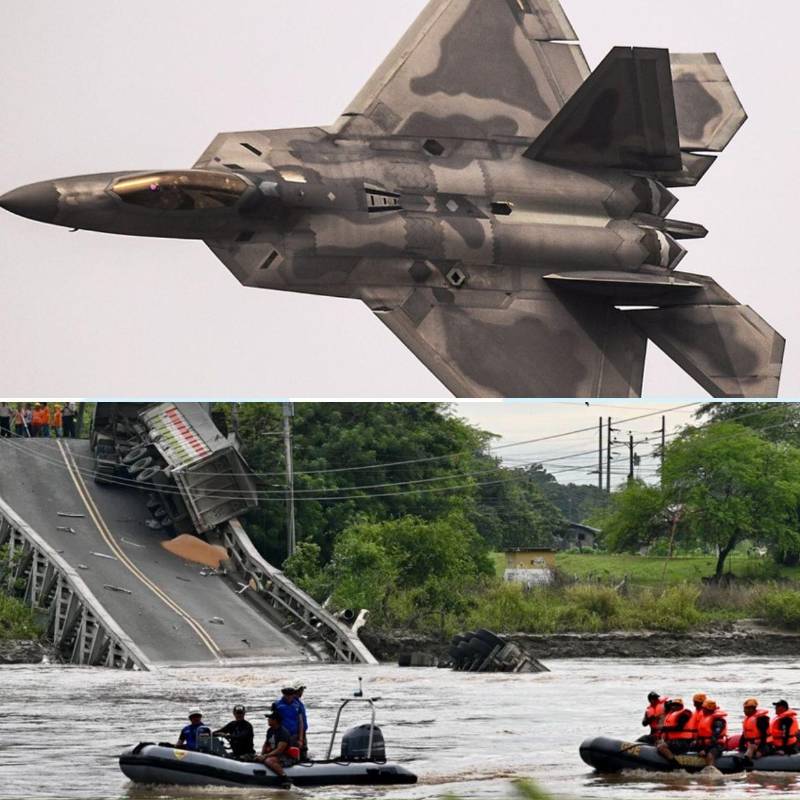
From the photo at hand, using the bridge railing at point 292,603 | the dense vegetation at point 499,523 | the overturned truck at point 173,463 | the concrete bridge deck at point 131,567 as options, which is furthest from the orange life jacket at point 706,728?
the overturned truck at point 173,463

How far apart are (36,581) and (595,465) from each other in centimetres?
1018

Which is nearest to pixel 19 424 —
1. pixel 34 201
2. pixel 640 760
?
pixel 34 201

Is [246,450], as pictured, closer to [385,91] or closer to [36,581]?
[36,581]

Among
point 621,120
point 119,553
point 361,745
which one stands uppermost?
point 621,120

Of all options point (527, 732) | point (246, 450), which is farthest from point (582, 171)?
point (527, 732)

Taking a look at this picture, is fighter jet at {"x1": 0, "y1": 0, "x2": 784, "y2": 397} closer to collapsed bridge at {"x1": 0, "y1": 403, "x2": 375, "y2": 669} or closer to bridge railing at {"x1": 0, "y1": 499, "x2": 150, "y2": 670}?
collapsed bridge at {"x1": 0, "y1": 403, "x2": 375, "y2": 669}

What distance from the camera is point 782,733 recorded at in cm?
2741

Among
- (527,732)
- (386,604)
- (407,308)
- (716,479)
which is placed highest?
(407,308)

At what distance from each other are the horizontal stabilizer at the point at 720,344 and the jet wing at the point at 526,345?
1.72 ft

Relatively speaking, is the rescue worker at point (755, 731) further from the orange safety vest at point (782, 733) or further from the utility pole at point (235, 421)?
the utility pole at point (235, 421)

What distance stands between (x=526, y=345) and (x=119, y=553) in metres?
8.13

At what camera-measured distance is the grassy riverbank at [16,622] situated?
32.1 meters

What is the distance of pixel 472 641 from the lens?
3256 cm

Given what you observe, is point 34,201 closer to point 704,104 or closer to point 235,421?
point 235,421
